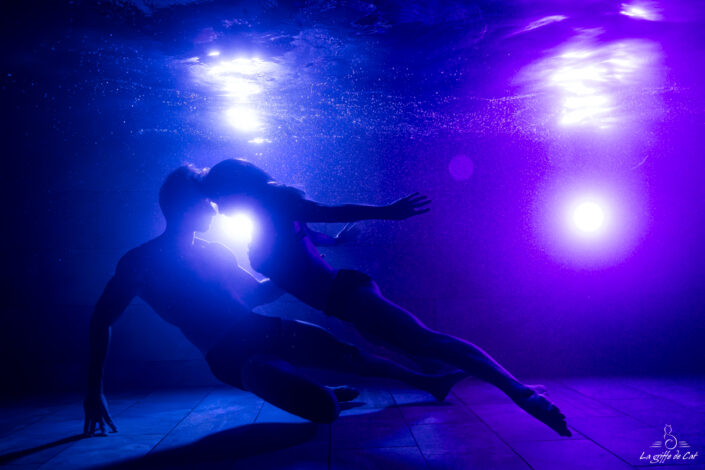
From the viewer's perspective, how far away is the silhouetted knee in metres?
3.81

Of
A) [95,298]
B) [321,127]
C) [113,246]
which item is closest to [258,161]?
[321,127]

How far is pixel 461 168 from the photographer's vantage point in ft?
23.8

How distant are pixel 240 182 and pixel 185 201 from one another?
61 cm

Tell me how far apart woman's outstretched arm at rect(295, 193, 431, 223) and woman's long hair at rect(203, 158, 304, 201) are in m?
0.37

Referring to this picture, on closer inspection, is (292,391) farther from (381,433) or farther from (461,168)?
(461,168)

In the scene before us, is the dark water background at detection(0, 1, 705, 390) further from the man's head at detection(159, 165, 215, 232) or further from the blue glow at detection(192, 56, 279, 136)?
the man's head at detection(159, 165, 215, 232)

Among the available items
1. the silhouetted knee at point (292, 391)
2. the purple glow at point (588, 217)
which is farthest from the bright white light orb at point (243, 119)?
the purple glow at point (588, 217)

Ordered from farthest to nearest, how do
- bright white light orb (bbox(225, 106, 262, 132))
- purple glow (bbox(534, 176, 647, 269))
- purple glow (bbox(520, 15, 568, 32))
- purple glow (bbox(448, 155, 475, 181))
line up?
purple glow (bbox(448, 155, 475, 181))
purple glow (bbox(534, 176, 647, 269))
bright white light orb (bbox(225, 106, 262, 132))
purple glow (bbox(520, 15, 568, 32))

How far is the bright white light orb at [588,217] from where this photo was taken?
23.4ft

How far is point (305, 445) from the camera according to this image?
12.8ft

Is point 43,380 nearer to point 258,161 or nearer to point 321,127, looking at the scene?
point 258,161

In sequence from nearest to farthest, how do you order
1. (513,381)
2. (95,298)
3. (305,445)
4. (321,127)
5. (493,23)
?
(513,381) → (305,445) → (493,23) → (95,298) → (321,127)

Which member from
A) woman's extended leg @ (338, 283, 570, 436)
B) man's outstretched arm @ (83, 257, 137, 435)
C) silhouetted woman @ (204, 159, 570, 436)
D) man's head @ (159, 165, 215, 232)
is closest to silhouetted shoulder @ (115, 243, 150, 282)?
man's outstretched arm @ (83, 257, 137, 435)

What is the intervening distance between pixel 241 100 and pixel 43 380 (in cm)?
484
